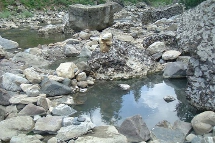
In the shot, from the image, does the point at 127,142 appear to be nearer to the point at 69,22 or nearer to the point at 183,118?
the point at 183,118

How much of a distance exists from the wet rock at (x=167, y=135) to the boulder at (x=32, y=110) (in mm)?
1893

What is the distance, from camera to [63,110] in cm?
506

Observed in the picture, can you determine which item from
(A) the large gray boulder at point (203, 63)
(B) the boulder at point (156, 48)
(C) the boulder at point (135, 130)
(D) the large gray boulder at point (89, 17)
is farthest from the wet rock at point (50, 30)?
(C) the boulder at point (135, 130)

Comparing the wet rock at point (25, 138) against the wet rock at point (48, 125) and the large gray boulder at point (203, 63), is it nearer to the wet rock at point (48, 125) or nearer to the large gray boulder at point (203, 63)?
the wet rock at point (48, 125)

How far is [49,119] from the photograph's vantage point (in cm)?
460

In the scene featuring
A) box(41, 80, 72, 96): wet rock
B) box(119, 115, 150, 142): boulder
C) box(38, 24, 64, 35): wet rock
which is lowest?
box(38, 24, 64, 35): wet rock

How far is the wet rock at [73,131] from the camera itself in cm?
409

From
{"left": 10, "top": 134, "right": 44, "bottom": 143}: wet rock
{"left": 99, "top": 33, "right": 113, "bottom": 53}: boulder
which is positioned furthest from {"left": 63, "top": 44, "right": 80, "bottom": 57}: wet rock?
{"left": 10, "top": 134, "right": 44, "bottom": 143}: wet rock

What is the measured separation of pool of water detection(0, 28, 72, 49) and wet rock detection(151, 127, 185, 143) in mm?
7824

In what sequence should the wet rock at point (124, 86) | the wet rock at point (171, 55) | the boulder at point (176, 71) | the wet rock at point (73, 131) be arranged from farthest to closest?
1. the wet rock at point (171, 55)
2. the boulder at point (176, 71)
3. the wet rock at point (124, 86)
4. the wet rock at point (73, 131)

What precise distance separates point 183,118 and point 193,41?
142cm

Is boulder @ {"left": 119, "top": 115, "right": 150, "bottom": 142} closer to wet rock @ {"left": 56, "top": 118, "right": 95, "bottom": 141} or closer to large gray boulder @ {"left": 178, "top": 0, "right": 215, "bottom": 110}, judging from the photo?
wet rock @ {"left": 56, "top": 118, "right": 95, "bottom": 141}

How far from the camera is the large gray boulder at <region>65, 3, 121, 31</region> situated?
1400 cm

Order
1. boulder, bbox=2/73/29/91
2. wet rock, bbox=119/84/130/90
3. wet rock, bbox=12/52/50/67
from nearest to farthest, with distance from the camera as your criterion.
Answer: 1. boulder, bbox=2/73/29/91
2. wet rock, bbox=119/84/130/90
3. wet rock, bbox=12/52/50/67
